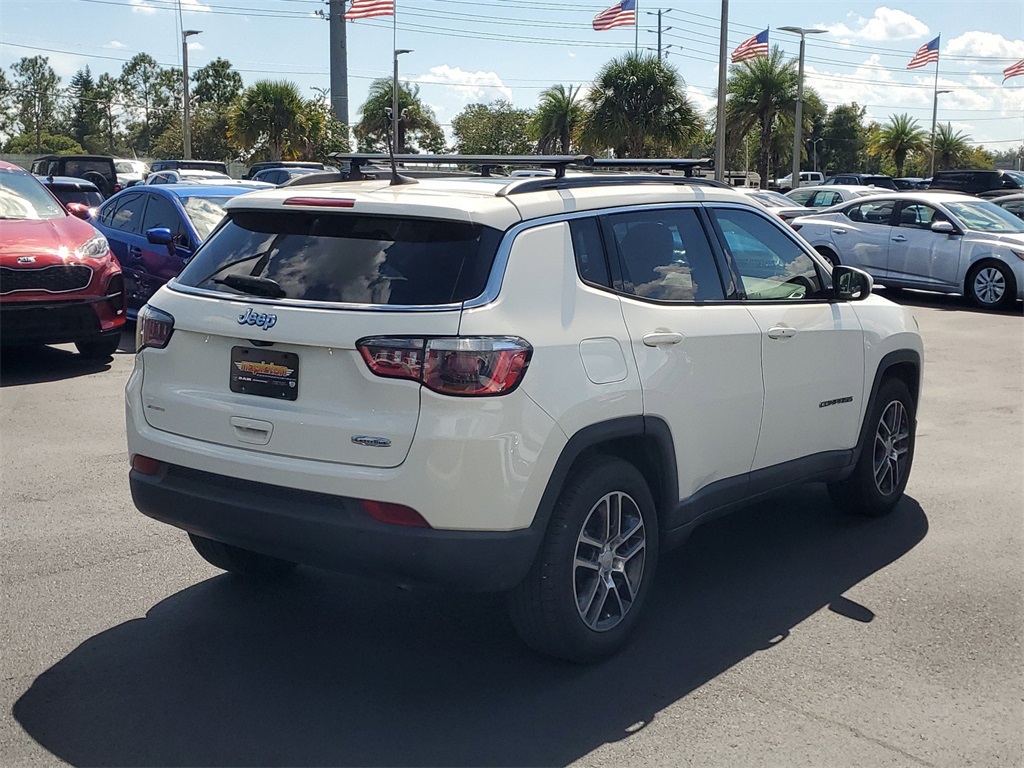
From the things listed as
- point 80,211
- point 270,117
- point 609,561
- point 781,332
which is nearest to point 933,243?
point 80,211

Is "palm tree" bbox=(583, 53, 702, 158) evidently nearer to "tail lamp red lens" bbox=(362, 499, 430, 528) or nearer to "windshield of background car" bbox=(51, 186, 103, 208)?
"windshield of background car" bbox=(51, 186, 103, 208)

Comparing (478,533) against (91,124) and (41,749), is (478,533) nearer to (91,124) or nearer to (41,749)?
(41,749)

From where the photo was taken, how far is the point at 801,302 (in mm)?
5395

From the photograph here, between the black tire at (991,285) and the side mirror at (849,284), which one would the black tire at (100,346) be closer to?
the side mirror at (849,284)

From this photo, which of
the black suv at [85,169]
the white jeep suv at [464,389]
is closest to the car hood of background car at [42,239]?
the white jeep suv at [464,389]

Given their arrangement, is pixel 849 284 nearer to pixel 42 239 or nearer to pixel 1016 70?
pixel 42 239

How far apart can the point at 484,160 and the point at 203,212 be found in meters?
7.92

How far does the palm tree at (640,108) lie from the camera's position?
38.2 meters

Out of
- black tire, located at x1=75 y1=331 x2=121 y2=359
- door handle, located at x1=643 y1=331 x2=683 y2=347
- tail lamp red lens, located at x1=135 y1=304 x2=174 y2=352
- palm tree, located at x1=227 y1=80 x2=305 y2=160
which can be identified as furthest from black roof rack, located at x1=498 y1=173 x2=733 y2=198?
palm tree, located at x1=227 y1=80 x2=305 y2=160

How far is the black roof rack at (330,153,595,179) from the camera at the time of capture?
455 centimetres

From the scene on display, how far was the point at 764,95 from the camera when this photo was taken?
1913 inches

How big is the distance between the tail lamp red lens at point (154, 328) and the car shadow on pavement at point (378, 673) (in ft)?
3.74

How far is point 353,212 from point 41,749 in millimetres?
2029

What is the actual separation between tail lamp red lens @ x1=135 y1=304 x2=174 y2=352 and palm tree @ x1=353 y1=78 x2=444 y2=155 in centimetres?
5174
